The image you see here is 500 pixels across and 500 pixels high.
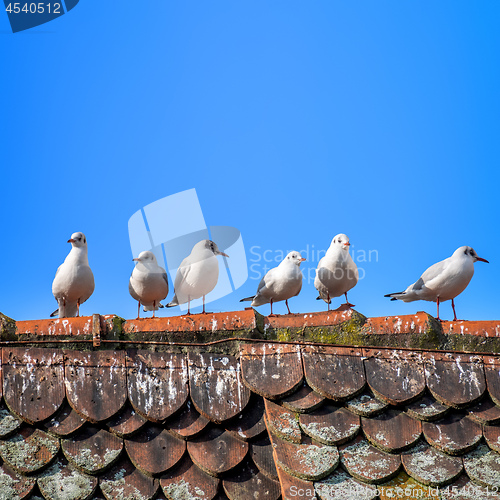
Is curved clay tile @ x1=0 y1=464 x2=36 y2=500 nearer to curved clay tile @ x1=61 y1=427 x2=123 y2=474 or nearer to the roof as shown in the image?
the roof

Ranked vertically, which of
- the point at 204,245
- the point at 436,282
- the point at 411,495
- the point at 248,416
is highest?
the point at 204,245

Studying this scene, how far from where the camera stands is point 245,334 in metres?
3.46

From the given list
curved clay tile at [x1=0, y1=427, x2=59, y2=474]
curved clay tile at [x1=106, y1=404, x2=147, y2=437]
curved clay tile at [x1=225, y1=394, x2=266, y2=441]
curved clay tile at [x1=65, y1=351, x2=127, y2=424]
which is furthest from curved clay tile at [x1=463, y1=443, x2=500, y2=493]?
curved clay tile at [x1=0, y1=427, x2=59, y2=474]

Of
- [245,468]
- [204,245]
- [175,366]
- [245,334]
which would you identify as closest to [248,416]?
[245,468]

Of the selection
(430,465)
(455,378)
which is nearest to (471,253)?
(455,378)

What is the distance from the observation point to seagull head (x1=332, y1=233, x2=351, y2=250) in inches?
305

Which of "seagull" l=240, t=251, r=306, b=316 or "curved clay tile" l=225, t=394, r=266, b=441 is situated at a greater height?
"seagull" l=240, t=251, r=306, b=316

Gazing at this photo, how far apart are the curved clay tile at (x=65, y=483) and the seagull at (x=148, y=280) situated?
16.6ft

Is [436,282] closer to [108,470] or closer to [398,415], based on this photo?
[398,415]

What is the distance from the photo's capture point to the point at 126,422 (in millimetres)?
2881

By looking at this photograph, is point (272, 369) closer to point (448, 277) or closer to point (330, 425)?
point (330, 425)

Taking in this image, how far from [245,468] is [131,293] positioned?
560 centimetres

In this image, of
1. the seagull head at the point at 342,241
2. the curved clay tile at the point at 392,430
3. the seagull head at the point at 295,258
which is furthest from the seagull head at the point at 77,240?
→ the curved clay tile at the point at 392,430

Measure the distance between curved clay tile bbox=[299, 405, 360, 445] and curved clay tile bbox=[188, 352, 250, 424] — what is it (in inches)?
13.0
